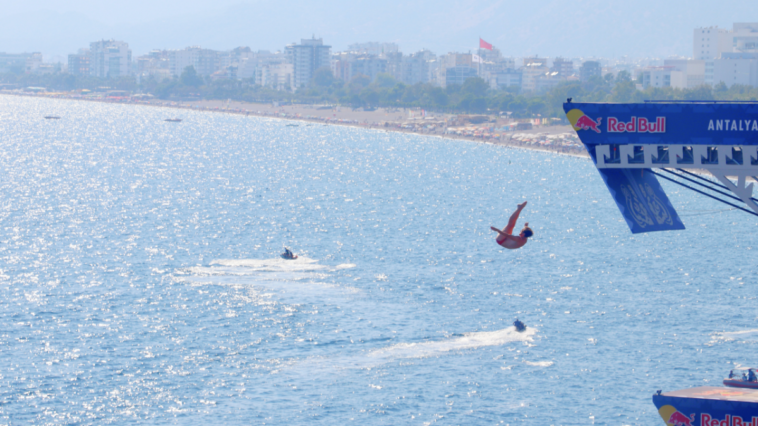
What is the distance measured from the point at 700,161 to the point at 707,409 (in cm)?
1030

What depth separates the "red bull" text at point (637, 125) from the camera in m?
40.2

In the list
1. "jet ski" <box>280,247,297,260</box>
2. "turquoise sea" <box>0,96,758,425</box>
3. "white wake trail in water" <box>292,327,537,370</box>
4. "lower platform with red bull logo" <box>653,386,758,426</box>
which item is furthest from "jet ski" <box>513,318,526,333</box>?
"lower platform with red bull logo" <box>653,386,758,426</box>

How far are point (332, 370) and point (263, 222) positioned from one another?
2573 inches

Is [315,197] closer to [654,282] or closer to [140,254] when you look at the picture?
[140,254]

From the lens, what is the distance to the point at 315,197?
521 feet

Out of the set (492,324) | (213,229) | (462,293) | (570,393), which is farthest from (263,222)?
(570,393)

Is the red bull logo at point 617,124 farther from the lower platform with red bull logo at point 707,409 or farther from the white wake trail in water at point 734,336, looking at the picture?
the white wake trail in water at point 734,336

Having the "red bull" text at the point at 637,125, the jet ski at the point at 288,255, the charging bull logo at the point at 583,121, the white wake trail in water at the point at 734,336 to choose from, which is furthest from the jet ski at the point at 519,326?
the "red bull" text at the point at 637,125

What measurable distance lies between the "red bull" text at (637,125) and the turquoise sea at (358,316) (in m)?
9.53

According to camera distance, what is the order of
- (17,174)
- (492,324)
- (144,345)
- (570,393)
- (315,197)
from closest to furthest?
(570,393)
(144,345)
(492,324)
(315,197)
(17,174)

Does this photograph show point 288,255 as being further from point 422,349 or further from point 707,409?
point 707,409

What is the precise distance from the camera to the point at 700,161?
132 feet

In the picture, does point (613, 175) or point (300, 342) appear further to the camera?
point (300, 342)

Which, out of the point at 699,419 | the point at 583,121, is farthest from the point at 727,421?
the point at 583,121
